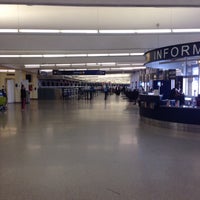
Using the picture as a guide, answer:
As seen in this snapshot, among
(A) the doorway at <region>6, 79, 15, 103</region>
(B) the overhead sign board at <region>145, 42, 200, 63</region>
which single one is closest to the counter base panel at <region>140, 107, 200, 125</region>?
(B) the overhead sign board at <region>145, 42, 200, 63</region>

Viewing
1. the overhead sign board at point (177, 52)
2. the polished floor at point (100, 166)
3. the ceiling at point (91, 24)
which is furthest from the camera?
the ceiling at point (91, 24)

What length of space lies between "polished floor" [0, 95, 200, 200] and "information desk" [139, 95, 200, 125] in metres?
0.87

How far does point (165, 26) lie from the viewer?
40.7 feet

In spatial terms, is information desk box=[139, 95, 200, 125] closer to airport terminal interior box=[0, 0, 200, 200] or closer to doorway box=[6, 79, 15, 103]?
airport terminal interior box=[0, 0, 200, 200]

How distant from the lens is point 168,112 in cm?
977

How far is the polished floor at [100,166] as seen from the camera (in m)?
3.80

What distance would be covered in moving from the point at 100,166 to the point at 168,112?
17.3ft

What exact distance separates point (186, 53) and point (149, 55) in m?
2.11

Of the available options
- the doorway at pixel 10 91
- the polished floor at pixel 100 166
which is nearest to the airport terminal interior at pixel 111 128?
the polished floor at pixel 100 166

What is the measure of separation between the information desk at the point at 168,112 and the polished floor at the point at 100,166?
0.87m

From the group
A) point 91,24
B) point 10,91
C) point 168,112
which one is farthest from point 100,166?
point 10,91

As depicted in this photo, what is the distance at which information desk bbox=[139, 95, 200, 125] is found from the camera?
9.06 meters

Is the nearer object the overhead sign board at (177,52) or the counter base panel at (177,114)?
the counter base panel at (177,114)

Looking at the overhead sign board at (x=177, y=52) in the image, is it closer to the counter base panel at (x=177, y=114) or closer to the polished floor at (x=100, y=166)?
the counter base panel at (x=177, y=114)
